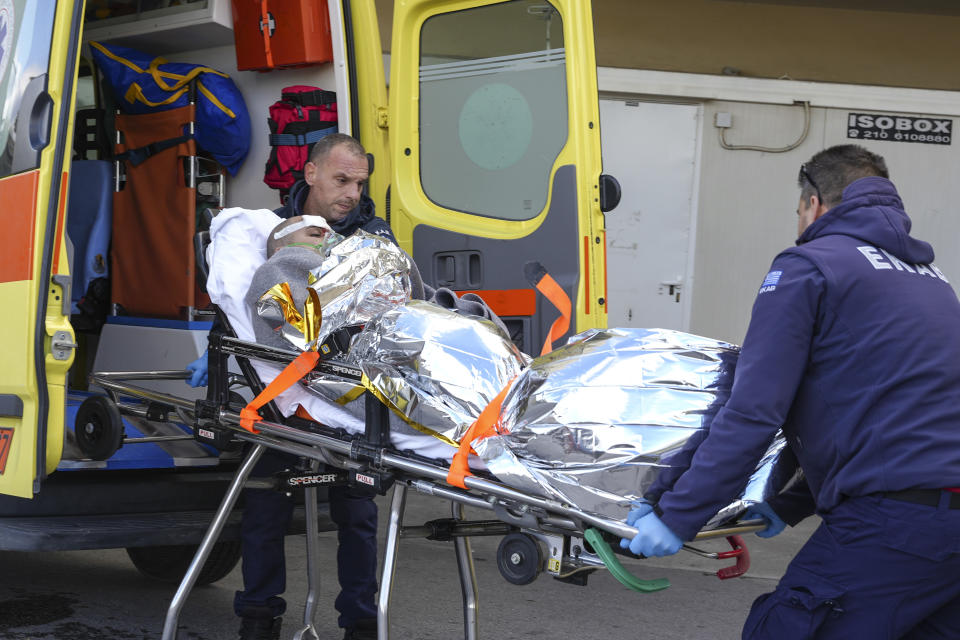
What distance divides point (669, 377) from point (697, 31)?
613 cm

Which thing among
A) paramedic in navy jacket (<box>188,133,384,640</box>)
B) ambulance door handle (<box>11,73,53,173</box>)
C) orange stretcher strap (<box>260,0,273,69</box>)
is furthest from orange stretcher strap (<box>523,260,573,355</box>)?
orange stretcher strap (<box>260,0,273,69</box>)

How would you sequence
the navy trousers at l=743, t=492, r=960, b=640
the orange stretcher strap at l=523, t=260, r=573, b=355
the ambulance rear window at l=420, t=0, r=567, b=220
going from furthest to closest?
the ambulance rear window at l=420, t=0, r=567, b=220 → the orange stretcher strap at l=523, t=260, r=573, b=355 → the navy trousers at l=743, t=492, r=960, b=640

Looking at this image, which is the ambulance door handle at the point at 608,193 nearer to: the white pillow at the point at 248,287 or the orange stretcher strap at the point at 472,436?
the white pillow at the point at 248,287

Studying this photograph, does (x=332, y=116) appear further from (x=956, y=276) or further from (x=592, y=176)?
(x=956, y=276)

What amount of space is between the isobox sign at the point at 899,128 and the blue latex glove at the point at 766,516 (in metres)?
6.35

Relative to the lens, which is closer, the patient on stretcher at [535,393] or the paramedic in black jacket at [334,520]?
the patient on stretcher at [535,393]

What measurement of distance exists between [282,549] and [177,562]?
1.13 m

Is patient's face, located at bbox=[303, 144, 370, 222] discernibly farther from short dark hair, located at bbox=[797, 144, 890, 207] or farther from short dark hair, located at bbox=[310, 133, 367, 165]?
short dark hair, located at bbox=[797, 144, 890, 207]

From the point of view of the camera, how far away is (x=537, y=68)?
13.4ft

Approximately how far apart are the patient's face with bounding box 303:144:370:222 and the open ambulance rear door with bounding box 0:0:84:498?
3.07 feet

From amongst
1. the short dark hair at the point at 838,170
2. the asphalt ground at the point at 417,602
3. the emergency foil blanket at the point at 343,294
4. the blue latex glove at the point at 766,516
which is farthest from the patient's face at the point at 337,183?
the blue latex glove at the point at 766,516

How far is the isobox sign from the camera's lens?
8078 millimetres

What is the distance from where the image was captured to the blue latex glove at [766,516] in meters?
2.30

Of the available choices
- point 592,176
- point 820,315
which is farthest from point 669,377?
point 592,176
